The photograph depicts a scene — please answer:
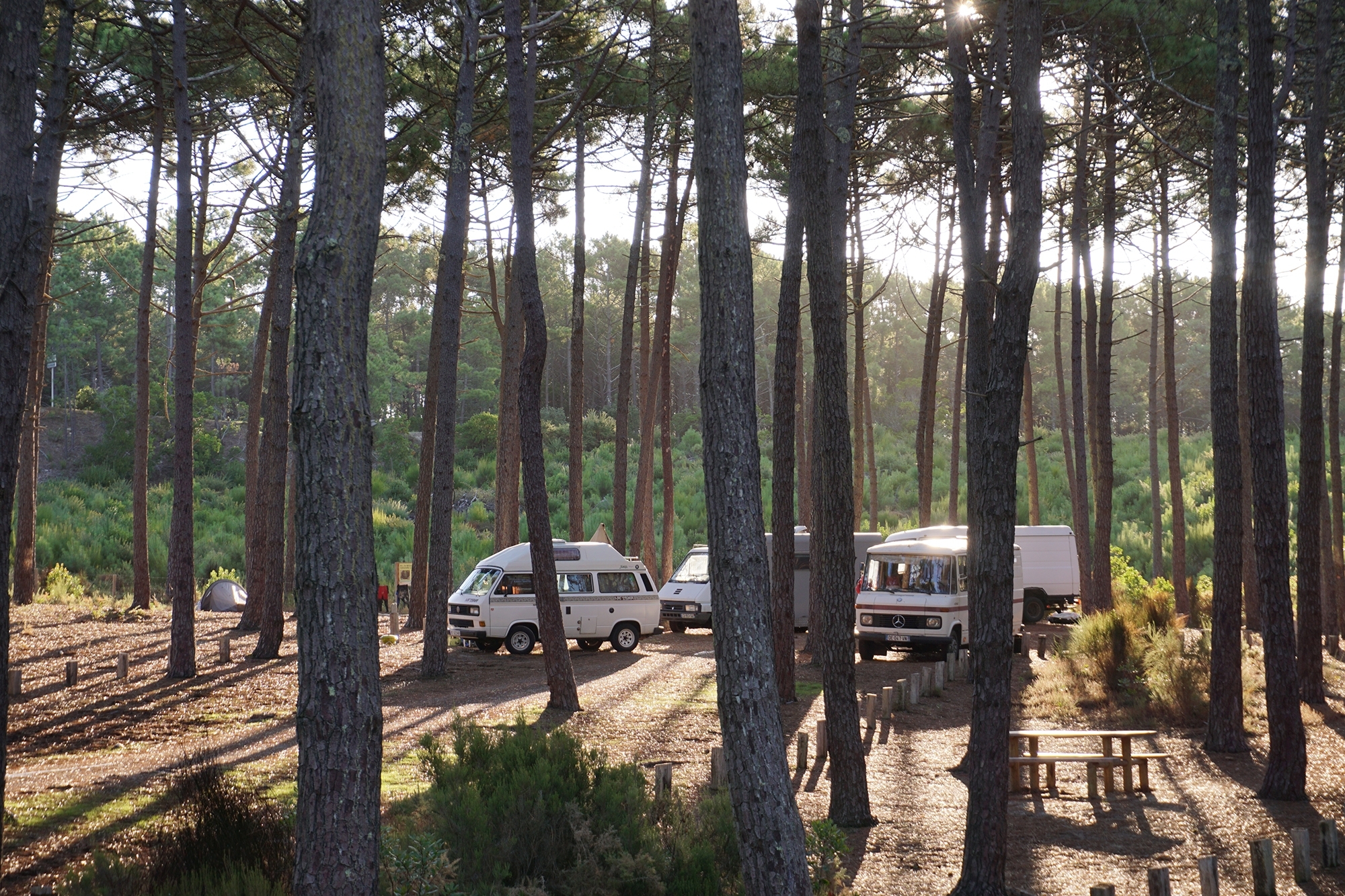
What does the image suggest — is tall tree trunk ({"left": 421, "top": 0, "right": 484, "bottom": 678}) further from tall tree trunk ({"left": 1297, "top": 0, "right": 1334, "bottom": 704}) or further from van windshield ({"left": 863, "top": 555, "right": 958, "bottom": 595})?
tall tree trunk ({"left": 1297, "top": 0, "right": 1334, "bottom": 704})

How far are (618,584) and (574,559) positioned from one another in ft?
3.37

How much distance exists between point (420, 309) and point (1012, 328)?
55.1m

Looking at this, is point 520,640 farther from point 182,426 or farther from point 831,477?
point 831,477

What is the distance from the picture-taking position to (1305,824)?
8758mm

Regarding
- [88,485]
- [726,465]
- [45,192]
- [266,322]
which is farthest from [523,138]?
[88,485]

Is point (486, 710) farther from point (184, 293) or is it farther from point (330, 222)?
point (330, 222)

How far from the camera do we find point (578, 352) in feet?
69.4

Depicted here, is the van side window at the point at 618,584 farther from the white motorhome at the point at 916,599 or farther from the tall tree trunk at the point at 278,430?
the tall tree trunk at the point at 278,430

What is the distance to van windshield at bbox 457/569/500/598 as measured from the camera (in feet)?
61.5

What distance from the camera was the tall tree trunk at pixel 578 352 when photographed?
19781 millimetres

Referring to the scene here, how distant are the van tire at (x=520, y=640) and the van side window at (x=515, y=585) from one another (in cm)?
67

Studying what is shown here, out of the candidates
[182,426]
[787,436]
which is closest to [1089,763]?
[787,436]

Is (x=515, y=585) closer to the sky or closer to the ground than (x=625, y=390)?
closer to the ground

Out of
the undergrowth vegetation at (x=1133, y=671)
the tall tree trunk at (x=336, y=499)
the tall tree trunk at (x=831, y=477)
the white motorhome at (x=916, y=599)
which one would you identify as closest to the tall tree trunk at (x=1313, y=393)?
the undergrowth vegetation at (x=1133, y=671)
